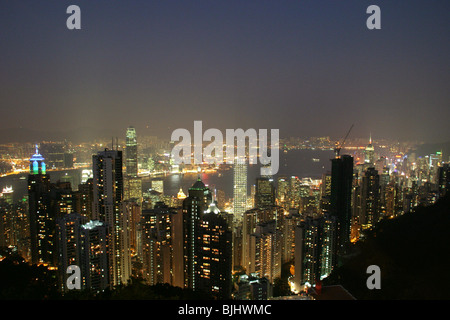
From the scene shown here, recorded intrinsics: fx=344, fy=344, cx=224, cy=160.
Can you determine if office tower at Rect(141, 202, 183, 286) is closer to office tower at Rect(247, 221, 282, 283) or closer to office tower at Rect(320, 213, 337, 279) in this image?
office tower at Rect(247, 221, 282, 283)

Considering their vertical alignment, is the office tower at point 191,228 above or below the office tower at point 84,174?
below

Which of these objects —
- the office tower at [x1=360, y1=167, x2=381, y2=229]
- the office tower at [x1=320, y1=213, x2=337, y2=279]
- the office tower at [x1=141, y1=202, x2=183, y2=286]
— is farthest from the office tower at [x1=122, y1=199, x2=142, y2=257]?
the office tower at [x1=360, y1=167, x2=381, y2=229]

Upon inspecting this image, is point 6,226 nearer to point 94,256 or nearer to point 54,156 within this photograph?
point 54,156

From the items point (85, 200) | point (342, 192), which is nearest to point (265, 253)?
point (342, 192)

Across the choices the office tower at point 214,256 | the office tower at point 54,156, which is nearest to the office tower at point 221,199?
the office tower at point 54,156

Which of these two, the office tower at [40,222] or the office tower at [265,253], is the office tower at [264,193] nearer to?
the office tower at [265,253]
